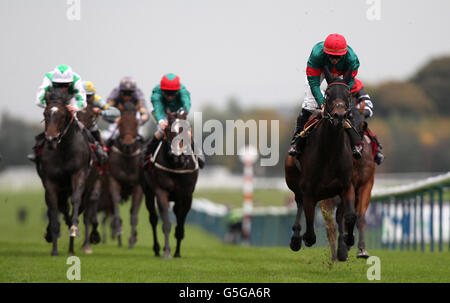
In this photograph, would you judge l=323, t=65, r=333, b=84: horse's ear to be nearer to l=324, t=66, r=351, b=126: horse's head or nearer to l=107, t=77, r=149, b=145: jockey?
l=324, t=66, r=351, b=126: horse's head

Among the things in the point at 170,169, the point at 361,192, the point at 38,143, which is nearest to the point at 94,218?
the point at 38,143

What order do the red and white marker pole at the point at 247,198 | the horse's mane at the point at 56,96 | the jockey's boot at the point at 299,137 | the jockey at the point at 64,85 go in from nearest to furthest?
1. the jockey's boot at the point at 299,137
2. the horse's mane at the point at 56,96
3. the jockey at the point at 64,85
4. the red and white marker pole at the point at 247,198

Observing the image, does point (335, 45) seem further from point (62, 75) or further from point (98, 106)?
point (98, 106)

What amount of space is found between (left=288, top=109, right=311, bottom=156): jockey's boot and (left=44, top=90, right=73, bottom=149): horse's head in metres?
3.00

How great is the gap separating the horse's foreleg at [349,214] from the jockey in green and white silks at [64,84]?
396 cm

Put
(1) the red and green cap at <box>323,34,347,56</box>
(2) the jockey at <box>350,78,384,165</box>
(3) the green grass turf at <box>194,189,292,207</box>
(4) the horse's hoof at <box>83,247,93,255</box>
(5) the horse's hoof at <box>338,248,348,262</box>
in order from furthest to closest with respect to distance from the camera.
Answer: (3) the green grass turf at <box>194,189,292,207</box> < (4) the horse's hoof at <box>83,247,93,255</box> < (2) the jockey at <box>350,78,384,165</box> < (5) the horse's hoof at <box>338,248,348,262</box> < (1) the red and green cap at <box>323,34,347,56</box>

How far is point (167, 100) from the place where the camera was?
39.0 ft

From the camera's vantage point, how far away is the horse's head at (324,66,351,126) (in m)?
8.06

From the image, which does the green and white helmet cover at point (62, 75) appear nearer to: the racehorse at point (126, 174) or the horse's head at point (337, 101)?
the racehorse at point (126, 174)

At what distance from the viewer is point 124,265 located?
1015cm

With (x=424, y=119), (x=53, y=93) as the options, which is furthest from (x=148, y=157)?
(x=424, y=119)

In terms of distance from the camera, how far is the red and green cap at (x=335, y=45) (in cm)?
871

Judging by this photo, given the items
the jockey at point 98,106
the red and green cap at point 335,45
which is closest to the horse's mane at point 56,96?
the jockey at point 98,106

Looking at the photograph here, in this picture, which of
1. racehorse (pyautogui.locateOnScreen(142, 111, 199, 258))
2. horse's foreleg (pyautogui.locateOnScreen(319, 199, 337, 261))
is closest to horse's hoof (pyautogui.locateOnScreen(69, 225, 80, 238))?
racehorse (pyautogui.locateOnScreen(142, 111, 199, 258))
